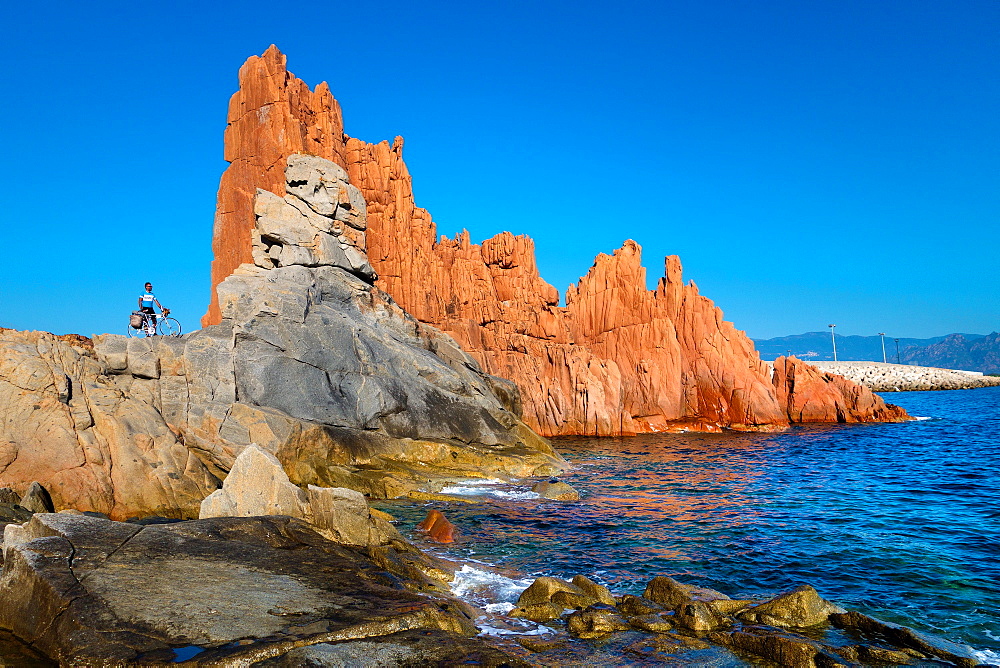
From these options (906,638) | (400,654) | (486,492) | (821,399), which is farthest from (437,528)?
(821,399)

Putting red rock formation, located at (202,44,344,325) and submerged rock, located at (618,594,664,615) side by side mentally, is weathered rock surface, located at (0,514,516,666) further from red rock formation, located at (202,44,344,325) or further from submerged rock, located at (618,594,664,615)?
red rock formation, located at (202,44,344,325)

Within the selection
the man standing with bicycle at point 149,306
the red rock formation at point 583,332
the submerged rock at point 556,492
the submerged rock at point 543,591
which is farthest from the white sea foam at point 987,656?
the red rock formation at point 583,332

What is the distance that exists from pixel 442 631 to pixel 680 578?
32.4 ft

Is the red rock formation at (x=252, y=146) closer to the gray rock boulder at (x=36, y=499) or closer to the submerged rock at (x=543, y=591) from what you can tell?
the gray rock boulder at (x=36, y=499)

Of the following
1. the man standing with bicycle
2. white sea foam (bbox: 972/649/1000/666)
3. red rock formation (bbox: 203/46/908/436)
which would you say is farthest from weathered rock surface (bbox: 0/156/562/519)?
red rock formation (bbox: 203/46/908/436)

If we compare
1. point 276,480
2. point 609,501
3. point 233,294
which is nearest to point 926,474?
point 609,501

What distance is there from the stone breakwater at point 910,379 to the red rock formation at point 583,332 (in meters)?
94.8

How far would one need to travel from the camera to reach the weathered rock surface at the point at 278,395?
70.5 ft

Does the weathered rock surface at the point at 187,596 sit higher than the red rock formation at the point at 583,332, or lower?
lower

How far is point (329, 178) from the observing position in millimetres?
44125

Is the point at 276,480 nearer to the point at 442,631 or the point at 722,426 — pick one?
the point at 442,631

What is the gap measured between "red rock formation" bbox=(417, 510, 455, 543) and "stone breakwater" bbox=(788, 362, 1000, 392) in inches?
5963

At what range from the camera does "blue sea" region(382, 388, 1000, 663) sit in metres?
16.1

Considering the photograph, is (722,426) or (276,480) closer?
(276,480)
